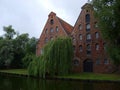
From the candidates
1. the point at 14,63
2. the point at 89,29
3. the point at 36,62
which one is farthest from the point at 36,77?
the point at 14,63

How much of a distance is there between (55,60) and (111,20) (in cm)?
1245

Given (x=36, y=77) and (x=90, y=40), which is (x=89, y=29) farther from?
(x=36, y=77)

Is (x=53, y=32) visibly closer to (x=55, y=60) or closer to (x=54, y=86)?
(x=55, y=60)

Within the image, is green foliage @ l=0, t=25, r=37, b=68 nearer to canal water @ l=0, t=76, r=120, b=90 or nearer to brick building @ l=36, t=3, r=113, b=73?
brick building @ l=36, t=3, r=113, b=73

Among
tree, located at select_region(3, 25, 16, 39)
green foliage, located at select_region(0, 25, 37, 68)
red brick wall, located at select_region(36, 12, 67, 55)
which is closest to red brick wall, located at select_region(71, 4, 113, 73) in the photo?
red brick wall, located at select_region(36, 12, 67, 55)

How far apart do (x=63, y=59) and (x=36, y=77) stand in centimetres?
553

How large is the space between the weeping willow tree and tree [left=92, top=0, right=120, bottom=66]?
9.16 m

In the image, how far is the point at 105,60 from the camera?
136 feet

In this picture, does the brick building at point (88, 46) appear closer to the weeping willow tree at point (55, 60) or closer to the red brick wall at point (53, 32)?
the red brick wall at point (53, 32)

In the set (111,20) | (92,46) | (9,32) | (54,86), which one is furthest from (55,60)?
(9,32)

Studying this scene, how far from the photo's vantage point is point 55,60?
37344 millimetres

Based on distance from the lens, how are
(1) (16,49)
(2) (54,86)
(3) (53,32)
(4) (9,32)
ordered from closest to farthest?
(2) (54,86)
(3) (53,32)
(1) (16,49)
(4) (9,32)

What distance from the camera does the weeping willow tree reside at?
36.4 metres

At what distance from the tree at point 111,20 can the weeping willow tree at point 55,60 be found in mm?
9157
